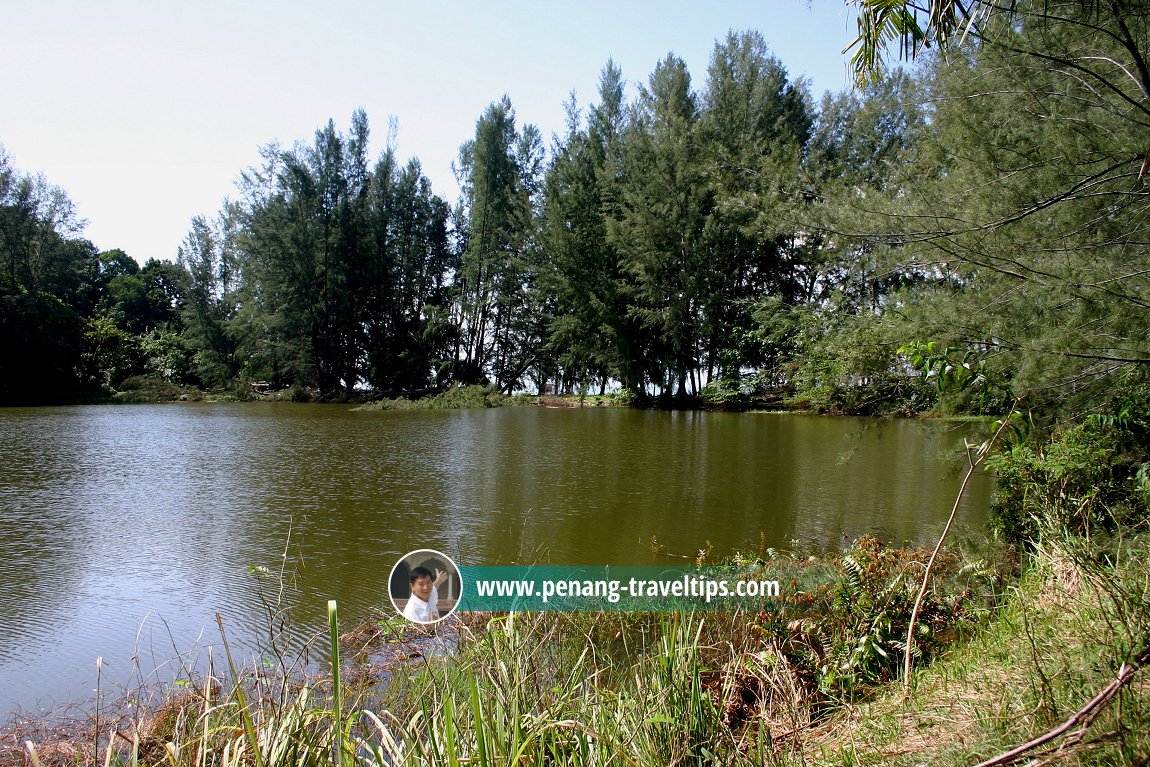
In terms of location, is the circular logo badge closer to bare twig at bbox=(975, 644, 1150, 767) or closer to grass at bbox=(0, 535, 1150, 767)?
grass at bbox=(0, 535, 1150, 767)

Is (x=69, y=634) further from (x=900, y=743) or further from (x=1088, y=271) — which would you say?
(x=1088, y=271)

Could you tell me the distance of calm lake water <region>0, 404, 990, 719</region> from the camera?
4676mm

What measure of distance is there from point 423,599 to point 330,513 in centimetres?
373

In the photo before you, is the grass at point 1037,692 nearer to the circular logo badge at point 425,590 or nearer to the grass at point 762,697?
the grass at point 762,697

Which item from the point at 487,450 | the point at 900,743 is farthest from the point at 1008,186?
the point at 487,450

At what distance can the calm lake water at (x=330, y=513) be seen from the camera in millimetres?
4676

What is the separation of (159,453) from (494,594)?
31.9 feet

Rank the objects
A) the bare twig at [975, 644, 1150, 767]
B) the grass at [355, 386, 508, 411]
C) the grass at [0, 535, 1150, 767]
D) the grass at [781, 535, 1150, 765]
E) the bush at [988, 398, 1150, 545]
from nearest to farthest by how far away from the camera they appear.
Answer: the bare twig at [975, 644, 1150, 767]
the grass at [781, 535, 1150, 765]
the grass at [0, 535, 1150, 767]
the bush at [988, 398, 1150, 545]
the grass at [355, 386, 508, 411]

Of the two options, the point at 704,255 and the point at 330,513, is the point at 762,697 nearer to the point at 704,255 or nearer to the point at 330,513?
the point at 330,513

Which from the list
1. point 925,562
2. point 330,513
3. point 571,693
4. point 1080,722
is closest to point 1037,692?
point 1080,722

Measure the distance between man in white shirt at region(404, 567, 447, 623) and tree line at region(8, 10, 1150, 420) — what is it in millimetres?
3025

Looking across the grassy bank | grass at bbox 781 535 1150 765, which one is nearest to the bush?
the grassy bank

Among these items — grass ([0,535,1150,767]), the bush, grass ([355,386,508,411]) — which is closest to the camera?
grass ([0,535,1150,767])

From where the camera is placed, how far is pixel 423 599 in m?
4.31
